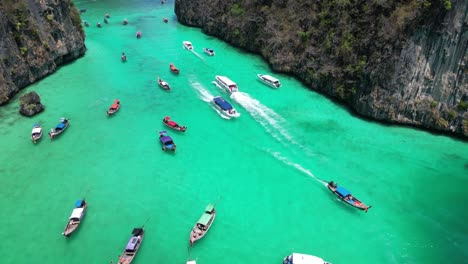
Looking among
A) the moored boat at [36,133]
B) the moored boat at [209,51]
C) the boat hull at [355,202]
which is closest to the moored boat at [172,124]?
the moored boat at [36,133]

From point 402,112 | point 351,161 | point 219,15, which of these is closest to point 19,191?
point 351,161

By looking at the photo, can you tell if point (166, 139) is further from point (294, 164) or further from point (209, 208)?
point (294, 164)

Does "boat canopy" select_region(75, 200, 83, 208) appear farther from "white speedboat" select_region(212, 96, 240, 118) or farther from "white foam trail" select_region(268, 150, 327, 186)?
"white speedboat" select_region(212, 96, 240, 118)

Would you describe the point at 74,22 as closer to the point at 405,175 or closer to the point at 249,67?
the point at 249,67

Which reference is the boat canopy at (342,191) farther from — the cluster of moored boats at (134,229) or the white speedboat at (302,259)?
the cluster of moored boats at (134,229)

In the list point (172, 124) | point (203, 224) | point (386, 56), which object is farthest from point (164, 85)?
point (386, 56)

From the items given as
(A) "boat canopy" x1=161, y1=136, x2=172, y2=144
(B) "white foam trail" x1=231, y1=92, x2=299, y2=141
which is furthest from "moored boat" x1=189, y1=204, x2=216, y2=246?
(B) "white foam trail" x1=231, y1=92, x2=299, y2=141

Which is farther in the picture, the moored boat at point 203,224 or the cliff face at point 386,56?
the cliff face at point 386,56
